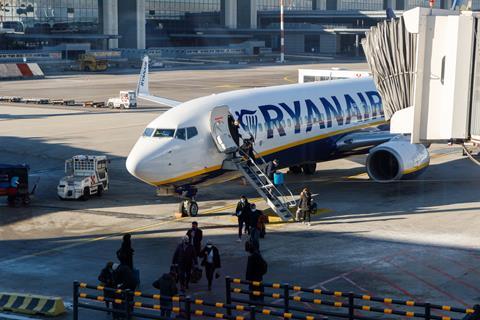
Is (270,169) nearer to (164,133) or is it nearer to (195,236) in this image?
(164,133)

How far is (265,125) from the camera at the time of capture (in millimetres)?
35688

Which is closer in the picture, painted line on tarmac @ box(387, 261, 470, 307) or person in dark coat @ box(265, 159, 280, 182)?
painted line on tarmac @ box(387, 261, 470, 307)

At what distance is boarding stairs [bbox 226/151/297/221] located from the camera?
3219 centimetres

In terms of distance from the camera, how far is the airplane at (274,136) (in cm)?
3262

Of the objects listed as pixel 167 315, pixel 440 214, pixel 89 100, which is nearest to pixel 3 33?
pixel 89 100

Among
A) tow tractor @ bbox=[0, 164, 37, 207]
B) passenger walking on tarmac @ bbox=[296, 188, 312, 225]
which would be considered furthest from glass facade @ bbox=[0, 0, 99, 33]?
passenger walking on tarmac @ bbox=[296, 188, 312, 225]

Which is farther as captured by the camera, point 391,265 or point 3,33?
point 3,33

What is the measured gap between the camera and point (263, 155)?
35688 mm

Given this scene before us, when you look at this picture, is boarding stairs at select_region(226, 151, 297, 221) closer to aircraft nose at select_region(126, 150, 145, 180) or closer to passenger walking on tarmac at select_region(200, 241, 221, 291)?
aircraft nose at select_region(126, 150, 145, 180)

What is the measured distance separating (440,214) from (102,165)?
15.0m

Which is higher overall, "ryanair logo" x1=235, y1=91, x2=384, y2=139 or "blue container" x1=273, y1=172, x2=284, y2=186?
"ryanair logo" x1=235, y1=91, x2=384, y2=139

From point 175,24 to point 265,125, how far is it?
145381mm

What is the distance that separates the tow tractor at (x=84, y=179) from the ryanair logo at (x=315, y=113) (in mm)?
7409

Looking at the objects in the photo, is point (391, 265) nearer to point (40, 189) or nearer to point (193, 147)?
point (193, 147)
